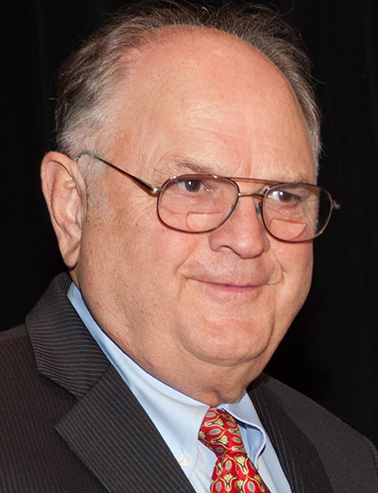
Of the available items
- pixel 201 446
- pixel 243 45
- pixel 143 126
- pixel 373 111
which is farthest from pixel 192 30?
pixel 373 111

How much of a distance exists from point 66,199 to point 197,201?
1.16 feet

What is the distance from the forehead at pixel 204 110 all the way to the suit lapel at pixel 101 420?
1.49 ft

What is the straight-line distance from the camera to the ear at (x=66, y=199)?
7.54 ft

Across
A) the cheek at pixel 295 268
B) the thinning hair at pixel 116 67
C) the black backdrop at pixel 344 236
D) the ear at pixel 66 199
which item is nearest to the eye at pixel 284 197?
the cheek at pixel 295 268

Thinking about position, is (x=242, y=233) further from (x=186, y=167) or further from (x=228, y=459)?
(x=228, y=459)

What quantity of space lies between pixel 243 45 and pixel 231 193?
48 centimetres

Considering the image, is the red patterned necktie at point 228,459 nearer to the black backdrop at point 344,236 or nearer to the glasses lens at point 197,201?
the glasses lens at point 197,201

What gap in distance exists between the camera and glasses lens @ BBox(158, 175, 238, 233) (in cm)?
215

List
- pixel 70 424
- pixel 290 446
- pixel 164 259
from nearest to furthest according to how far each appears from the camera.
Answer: pixel 70 424, pixel 164 259, pixel 290 446

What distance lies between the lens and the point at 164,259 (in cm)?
214

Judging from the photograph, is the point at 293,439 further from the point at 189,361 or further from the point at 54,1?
the point at 54,1

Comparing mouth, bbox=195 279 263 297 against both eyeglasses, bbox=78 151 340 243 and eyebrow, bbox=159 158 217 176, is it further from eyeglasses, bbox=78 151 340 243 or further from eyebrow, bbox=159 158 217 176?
eyebrow, bbox=159 158 217 176

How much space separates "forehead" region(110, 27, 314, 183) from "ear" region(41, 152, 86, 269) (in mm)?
148

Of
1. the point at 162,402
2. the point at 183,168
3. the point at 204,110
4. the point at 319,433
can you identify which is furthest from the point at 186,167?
A: the point at 319,433
